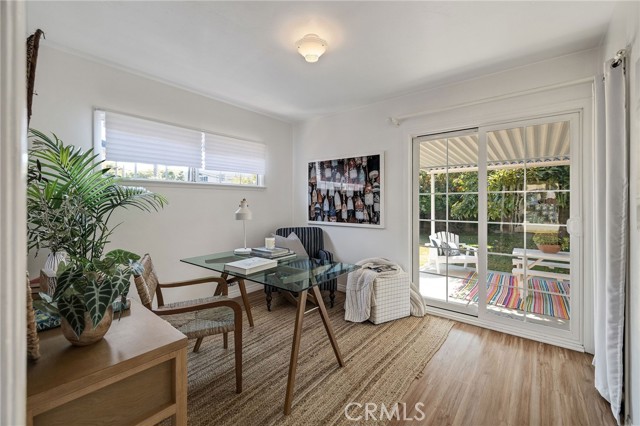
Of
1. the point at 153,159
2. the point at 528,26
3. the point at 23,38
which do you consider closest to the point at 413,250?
the point at 528,26

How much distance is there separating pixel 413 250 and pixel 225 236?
7.50ft

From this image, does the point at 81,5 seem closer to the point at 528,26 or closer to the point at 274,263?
the point at 274,263

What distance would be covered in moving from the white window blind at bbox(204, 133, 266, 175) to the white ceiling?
2.33ft

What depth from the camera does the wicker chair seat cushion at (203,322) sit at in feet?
5.82

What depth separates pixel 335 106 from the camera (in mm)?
3613

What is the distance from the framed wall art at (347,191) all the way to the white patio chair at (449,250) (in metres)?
0.63

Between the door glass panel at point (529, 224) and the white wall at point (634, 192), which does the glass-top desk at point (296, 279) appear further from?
the door glass panel at point (529, 224)

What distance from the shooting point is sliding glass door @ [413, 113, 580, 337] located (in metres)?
2.46

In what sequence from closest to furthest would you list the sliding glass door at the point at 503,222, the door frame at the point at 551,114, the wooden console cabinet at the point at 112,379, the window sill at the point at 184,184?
the wooden console cabinet at the point at 112,379, the door frame at the point at 551,114, the sliding glass door at the point at 503,222, the window sill at the point at 184,184

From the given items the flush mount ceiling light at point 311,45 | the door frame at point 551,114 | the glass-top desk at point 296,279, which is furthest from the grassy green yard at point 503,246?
the flush mount ceiling light at point 311,45

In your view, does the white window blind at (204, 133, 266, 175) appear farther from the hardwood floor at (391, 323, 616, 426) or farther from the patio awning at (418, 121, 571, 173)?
the hardwood floor at (391, 323, 616, 426)

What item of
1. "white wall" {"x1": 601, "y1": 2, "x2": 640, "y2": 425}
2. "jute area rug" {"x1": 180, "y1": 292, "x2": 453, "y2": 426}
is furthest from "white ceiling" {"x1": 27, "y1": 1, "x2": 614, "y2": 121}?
"jute area rug" {"x1": 180, "y1": 292, "x2": 453, "y2": 426}

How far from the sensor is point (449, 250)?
312cm

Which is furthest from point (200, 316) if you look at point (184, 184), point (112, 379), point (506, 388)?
point (506, 388)
